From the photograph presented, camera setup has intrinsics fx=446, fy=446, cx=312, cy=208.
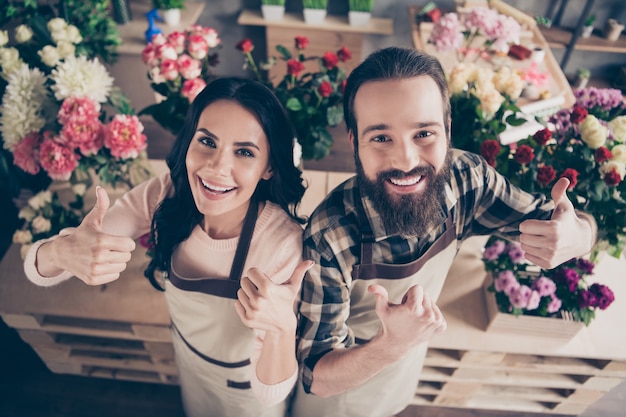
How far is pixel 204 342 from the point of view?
1174mm

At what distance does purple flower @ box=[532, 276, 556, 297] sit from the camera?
125cm

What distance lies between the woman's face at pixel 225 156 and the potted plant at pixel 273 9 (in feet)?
7.70

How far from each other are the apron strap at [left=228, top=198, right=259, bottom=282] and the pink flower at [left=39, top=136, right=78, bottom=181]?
0.51 metres

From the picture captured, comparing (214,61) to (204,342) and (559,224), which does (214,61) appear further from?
(559,224)

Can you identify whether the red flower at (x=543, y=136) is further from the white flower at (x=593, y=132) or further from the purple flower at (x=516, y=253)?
the purple flower at (x=516, y=253)

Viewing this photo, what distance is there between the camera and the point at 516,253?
4.21 ft

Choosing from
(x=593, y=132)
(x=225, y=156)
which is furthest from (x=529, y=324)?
(x=225, y=156)

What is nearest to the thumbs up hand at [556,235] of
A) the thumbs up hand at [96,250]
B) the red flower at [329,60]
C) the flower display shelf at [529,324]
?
the flower display shelf at [529,324]

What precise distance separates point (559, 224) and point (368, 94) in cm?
50

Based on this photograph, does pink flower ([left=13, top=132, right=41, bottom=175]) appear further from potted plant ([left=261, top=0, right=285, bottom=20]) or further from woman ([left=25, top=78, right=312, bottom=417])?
potted plant ([left=261, top=0, right=285, bottom=20])

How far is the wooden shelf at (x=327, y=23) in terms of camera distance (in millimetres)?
3096

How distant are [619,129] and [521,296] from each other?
0.51 m

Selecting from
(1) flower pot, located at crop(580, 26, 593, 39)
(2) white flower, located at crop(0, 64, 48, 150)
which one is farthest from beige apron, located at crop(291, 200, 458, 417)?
(1) flower pot, located at crop(580, 26, 593, 39)

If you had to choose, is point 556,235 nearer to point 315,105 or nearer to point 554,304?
point 554,304
